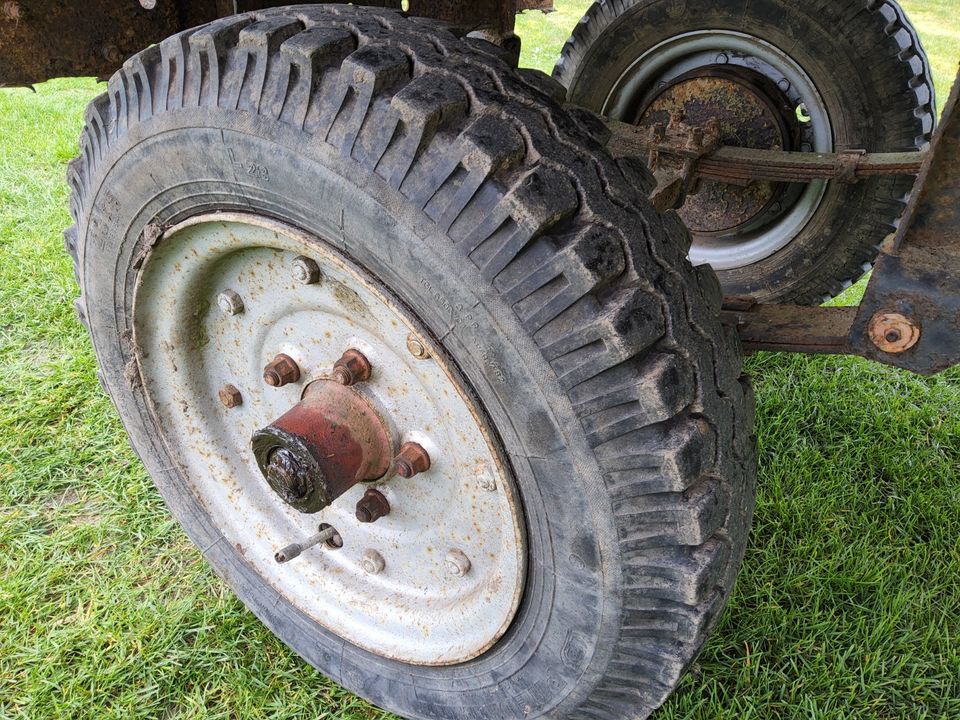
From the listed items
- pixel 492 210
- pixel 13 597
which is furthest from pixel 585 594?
pixel 13 597

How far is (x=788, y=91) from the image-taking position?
8.62 ft

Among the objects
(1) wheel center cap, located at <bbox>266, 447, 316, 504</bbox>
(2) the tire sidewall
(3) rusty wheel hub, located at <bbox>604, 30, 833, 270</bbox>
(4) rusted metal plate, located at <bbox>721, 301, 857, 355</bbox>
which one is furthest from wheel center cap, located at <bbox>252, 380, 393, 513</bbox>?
(3) rusty wheel hub, located at <bbox>604, 30, 833, 270</bbox>

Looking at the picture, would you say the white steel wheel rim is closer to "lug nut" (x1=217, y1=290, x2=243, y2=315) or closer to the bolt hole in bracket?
"lug nut" (x1=217, y1=290, x2=243, y2=315)

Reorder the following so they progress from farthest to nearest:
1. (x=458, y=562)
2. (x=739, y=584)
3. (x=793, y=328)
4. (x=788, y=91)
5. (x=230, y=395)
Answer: (x=788, y=91) → (x=739, y=584) → (x=230, y=395) → (x=793, y=328) → (x=458, y=562)

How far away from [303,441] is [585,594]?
606 millimetres

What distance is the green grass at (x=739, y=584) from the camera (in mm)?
1939

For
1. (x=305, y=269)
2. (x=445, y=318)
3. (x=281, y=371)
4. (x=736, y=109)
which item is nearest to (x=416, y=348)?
(x=445, y=318)

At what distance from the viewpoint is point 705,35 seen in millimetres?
2613

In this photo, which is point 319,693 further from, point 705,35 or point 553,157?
point 705,35

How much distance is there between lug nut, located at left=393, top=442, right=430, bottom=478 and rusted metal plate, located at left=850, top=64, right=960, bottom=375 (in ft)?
2.73

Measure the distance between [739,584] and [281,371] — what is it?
1384mm

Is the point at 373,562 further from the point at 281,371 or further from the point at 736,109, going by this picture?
the point at 736,109

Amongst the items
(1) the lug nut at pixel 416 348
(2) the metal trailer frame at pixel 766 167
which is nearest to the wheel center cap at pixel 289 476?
(1) the lug nut at pixel 416 348

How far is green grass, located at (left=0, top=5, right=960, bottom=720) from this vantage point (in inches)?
76.4
